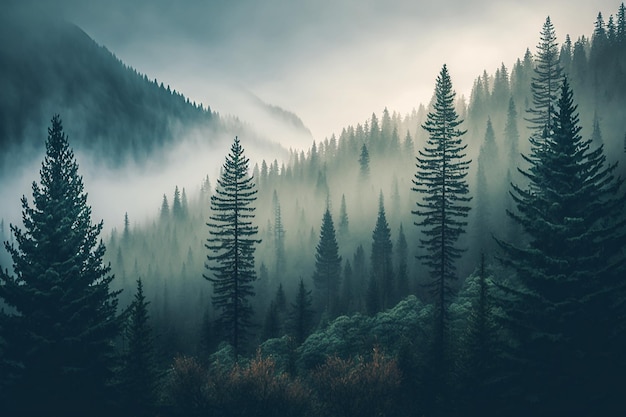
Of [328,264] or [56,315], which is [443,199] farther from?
[328,264]

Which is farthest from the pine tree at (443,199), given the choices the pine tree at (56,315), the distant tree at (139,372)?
the pine tree at (56,315)

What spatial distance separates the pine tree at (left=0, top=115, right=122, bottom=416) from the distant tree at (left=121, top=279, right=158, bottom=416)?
145 centimetres

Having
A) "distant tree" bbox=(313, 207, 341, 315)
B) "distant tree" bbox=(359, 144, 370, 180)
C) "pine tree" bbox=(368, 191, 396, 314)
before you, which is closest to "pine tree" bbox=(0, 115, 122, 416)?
"pine tree" bbox=(368, 191, 396, 314)

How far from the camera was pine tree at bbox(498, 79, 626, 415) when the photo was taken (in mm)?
20984

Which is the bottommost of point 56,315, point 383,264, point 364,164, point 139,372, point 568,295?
point 139,372

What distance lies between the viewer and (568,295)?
21.9 metres

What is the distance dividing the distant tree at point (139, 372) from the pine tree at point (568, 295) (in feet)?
68.6

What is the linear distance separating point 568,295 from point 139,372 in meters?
24.5

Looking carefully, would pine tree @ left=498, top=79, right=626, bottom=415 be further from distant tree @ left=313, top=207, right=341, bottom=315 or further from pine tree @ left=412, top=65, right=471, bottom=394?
distant tree @ left=313, top=207, right=341, bottom=315

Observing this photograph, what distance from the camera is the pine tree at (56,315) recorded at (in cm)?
2408

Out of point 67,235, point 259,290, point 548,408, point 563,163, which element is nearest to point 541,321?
point 548,408

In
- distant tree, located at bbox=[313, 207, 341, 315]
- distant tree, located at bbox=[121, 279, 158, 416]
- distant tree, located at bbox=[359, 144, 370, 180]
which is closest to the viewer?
distant tree, located at bbox=[121, 279, 158, 416]

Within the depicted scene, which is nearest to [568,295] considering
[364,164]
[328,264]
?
[328,264]

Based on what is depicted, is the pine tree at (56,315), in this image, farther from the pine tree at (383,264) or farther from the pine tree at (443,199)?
the pine tree at (383,264)
